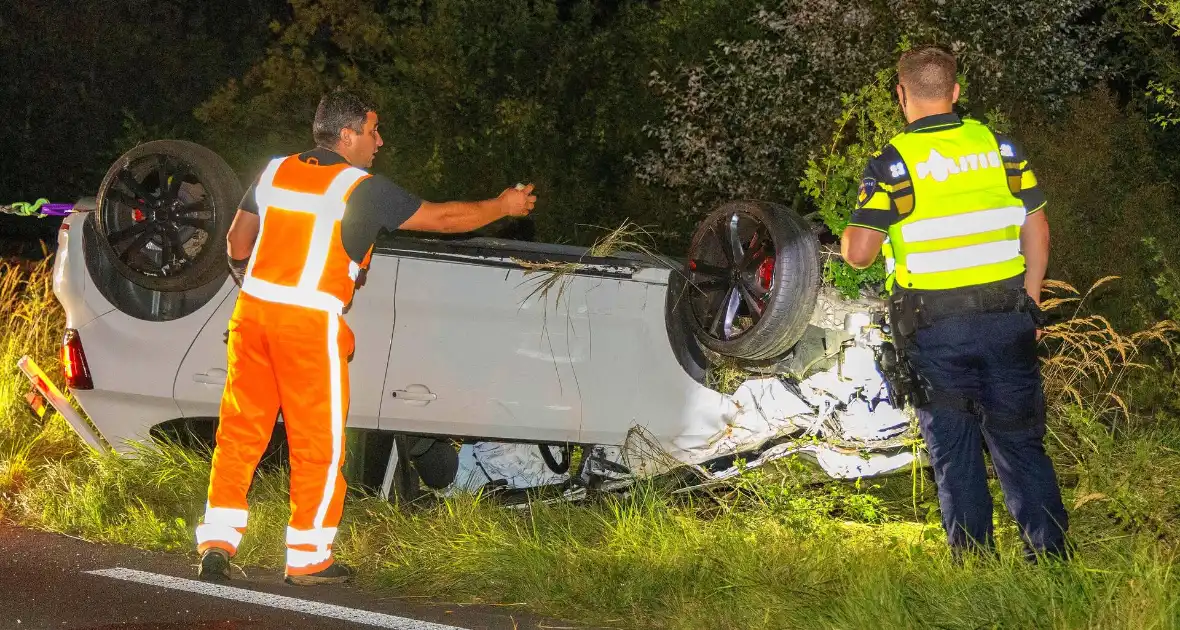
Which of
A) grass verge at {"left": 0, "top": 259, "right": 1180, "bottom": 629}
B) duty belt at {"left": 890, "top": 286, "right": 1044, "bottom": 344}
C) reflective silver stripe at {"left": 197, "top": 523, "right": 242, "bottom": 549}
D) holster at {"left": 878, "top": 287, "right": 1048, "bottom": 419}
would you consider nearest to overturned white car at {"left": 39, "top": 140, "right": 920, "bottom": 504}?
grass verge at {"left": 0, "top": 259, "right": 1180, "bottom": 629}

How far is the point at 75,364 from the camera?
229 inches

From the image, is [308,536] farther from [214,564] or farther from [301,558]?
[214,564]

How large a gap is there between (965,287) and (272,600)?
249 cm

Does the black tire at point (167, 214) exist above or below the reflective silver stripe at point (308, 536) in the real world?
above

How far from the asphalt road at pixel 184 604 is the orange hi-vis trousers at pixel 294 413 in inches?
7.4

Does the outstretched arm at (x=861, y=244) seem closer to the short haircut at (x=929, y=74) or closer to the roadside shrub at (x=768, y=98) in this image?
the short haircut at (x=929, y=74)

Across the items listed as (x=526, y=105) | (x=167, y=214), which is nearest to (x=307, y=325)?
(x=167, y=214)

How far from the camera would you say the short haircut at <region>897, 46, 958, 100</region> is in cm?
424

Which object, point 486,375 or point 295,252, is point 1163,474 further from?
point 295,252

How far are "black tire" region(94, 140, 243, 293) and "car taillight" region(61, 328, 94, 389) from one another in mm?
390

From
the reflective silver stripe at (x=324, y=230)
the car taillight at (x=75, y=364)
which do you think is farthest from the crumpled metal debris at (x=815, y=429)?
the car taillight at (x=75, y=364)

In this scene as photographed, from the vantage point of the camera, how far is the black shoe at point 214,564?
4797 mm

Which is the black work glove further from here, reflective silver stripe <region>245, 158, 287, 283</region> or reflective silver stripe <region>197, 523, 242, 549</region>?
reflective silver stripe <region>197, 523, 242, 549</region>

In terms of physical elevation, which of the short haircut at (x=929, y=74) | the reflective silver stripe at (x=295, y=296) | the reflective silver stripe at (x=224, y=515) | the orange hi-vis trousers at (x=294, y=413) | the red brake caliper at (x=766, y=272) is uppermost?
the short haircut at (x=929, y=74)
